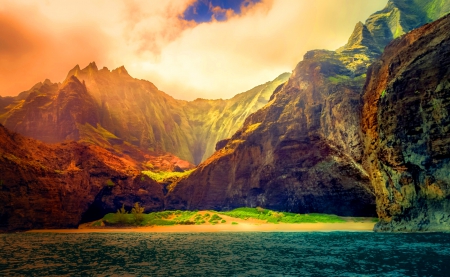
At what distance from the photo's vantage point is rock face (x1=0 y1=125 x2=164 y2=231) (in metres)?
68.1

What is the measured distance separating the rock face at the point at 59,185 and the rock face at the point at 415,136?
76564 millimetres

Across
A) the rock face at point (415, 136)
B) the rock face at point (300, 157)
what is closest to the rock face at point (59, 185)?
the rock face at point (300, 157)

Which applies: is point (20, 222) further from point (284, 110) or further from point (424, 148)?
point (424, 148)

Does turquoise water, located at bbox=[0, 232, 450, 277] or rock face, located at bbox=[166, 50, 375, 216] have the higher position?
rock face, located at bbox=[166, 50, 375, 216]

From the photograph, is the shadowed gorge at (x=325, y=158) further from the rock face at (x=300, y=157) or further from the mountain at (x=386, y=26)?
the mountain at (x=386, y=26)

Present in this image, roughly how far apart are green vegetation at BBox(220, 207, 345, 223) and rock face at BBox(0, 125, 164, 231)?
1544 inches

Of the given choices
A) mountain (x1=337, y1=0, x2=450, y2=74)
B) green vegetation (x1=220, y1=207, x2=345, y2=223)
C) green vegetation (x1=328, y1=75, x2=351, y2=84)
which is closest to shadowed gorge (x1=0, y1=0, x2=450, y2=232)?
mountain (x1=337, y1=0, x2=450, y2=74)

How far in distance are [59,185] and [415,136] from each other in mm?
83216

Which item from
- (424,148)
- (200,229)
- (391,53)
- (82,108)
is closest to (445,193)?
(424,148)

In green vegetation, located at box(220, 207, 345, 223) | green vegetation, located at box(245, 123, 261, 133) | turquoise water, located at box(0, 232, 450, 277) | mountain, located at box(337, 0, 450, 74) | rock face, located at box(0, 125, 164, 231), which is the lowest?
turquoise water, located at box(0, 232, 450, 277)

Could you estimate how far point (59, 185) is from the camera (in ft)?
257

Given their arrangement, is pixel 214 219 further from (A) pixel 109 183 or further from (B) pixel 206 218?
(A) pixel 109 183

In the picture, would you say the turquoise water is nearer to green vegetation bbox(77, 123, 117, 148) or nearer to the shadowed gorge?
the shadowed gorge

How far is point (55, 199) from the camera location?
250 feet
